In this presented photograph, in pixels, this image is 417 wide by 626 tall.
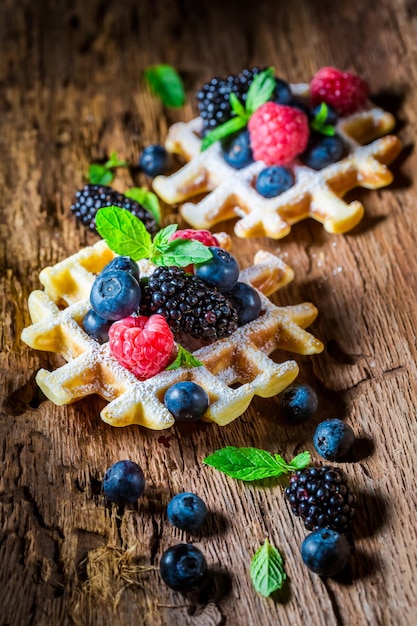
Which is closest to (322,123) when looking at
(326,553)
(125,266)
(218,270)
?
(218,270)

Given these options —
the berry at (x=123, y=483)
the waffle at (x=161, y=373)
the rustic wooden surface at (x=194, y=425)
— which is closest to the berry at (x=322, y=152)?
the rustic wooden surface at (x=194, y=425)

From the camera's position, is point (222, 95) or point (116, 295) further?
point (222, 95)

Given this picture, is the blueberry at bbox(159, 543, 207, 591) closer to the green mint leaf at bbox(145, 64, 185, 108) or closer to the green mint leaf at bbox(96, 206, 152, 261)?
the green mint leaf at bbox(96, 206, 152, 261)

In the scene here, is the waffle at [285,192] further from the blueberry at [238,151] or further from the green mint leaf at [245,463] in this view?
the green mint leaf at [245,463]

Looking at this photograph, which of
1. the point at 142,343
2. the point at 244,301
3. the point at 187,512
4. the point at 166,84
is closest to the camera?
the point at 187,512

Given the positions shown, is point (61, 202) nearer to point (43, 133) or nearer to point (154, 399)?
point (43, 133)

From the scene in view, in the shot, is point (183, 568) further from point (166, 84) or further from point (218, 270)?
point (166, 84)

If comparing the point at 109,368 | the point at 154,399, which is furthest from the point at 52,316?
the point at 154,399
